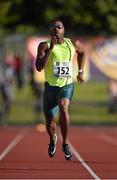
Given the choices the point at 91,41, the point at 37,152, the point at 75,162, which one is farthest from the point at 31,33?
the point at 75,162

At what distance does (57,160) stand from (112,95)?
17468 millimetres

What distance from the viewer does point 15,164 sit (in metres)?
12.6

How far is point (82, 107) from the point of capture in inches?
1261

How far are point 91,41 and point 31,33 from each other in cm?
279

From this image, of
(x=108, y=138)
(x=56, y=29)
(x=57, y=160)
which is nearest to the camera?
(x=56, y=29)

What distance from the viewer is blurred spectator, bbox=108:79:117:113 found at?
30672mm

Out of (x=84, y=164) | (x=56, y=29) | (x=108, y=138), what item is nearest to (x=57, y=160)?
(x=84, y=164)

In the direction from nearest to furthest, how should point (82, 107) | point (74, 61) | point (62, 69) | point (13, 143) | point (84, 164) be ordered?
point (62, 69) < point (84, 164) < point (13, 143) < point (74, 61) < point (82, 107)

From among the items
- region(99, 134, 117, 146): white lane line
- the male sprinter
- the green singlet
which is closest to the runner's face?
the male sprinter

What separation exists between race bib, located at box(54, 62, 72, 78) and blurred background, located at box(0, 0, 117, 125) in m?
16.7

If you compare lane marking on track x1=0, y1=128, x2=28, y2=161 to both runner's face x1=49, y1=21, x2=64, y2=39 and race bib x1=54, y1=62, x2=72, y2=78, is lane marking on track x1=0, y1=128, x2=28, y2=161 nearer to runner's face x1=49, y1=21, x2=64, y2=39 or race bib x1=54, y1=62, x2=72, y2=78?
race bib x1=54, y1=62, x2=72, y2=78

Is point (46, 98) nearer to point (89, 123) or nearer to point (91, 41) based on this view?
point (89, 123)

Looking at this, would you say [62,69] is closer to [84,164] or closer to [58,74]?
[58,74]

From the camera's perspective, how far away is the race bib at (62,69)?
12.1 metres
